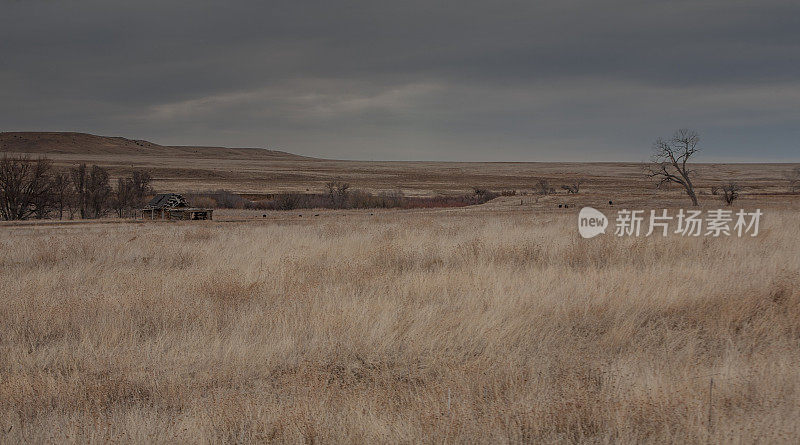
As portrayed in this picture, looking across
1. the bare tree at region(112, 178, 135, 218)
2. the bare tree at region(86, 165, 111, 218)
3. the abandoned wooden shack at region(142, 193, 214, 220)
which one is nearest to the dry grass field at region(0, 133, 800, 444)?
the abandoned wooden shack at region(142, 193, 214, 220)

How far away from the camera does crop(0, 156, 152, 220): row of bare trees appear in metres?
37.3

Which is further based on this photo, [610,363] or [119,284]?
[119,284]

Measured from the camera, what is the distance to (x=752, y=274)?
8.09 m

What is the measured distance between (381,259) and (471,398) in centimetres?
626

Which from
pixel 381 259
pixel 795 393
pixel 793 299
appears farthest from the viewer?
pixel 381 259

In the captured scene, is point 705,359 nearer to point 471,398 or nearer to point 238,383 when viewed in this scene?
point 471,398

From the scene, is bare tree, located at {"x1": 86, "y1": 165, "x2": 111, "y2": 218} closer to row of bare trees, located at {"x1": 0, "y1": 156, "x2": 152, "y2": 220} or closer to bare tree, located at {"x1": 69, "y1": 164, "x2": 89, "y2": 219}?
row of bare trees, located at {"x1": 0, "y1": 156, "x2": 152, "y2": 220}

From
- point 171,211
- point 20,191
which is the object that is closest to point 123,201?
point 20,191

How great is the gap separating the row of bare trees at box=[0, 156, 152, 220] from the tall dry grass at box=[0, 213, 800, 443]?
1306 inches

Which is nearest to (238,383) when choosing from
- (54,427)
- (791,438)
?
(54,427)

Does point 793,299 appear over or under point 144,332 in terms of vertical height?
over

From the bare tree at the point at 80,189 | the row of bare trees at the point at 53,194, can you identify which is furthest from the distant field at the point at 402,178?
the bare tree at the point at 80,189

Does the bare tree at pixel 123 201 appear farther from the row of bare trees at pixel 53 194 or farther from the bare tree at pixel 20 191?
the bare tree at pixel 20 191

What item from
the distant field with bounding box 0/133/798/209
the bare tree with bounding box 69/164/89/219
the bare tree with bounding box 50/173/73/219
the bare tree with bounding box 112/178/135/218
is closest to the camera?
the bare tree with bounding box 50/173/73/219
